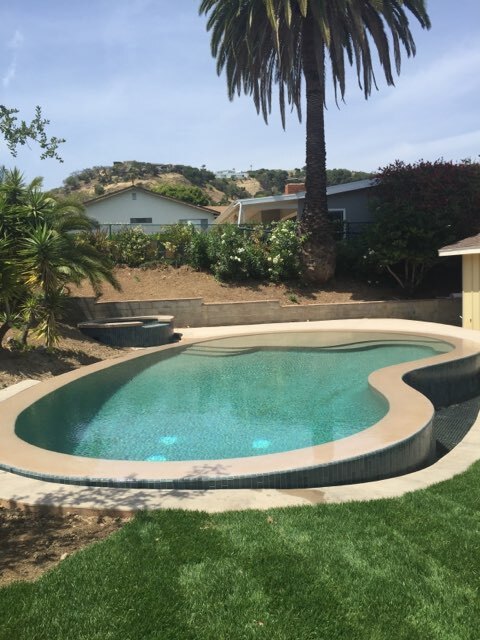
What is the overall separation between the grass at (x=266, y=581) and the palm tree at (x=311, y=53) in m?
16.6

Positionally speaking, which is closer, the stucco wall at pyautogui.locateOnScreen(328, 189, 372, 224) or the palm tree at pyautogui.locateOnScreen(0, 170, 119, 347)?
the palm tree at pyautogui.locateOnScreen(0, 170, 119, 347)

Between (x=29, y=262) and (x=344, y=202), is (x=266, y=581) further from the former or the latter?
(x=344, y=202)

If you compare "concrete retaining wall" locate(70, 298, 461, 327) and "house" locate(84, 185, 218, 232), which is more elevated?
"house" locate(84, 185, 218, 232)

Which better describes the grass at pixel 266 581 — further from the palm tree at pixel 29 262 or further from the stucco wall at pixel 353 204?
the stucco wall at pixel 353 204

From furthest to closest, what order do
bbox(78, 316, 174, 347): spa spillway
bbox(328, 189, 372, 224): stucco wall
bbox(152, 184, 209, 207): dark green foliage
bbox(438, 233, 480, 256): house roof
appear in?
bbox(152, 184, 209, 207): dark green foliage → bbox(328, 189, 372, 224): stucco wall → bbox(438, 233, 480, 256): house roof → bbox(78, 316, 174, 347): spa spillway

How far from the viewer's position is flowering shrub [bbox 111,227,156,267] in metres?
21.2

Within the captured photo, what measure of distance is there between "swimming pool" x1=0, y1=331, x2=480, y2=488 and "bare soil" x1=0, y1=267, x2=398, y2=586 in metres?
0.92

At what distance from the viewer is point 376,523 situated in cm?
408

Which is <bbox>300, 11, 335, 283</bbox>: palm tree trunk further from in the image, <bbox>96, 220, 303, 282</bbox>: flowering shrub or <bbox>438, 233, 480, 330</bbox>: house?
<bbox>438, 233, 480, 330</bbox>: house

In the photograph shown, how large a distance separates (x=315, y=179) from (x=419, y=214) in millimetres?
4018

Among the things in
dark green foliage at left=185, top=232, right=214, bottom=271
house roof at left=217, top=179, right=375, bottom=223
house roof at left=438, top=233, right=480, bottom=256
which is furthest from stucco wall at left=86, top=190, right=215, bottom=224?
house roof at left=438, top=233, right=480, bottom=256

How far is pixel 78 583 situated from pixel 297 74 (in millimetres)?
21183

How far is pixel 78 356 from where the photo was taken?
12891mm

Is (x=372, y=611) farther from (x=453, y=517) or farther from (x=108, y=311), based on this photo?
(x=108, y=311)
